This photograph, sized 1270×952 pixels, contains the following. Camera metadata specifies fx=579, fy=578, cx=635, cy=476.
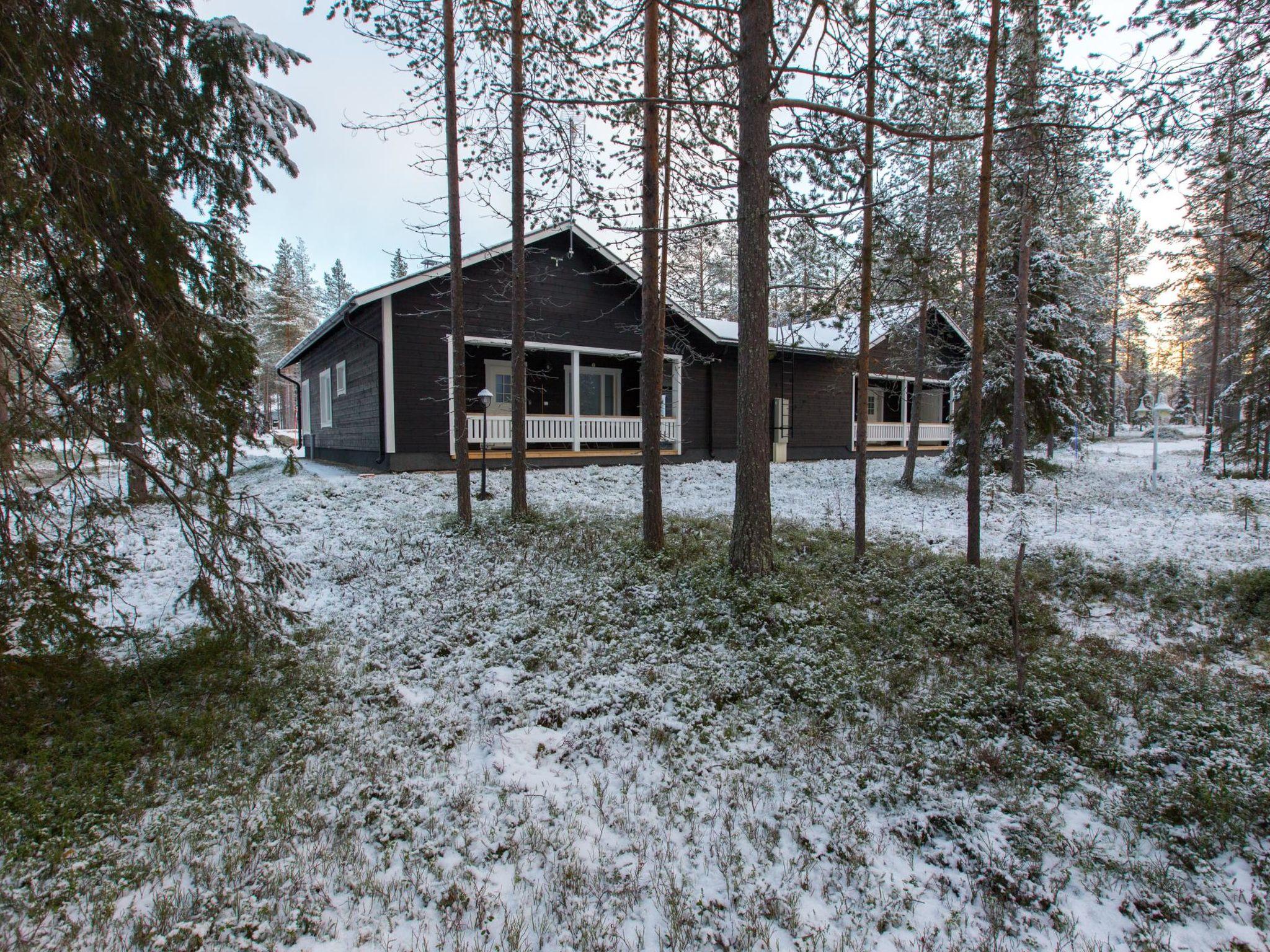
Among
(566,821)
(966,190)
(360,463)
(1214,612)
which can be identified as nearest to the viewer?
(566,821)

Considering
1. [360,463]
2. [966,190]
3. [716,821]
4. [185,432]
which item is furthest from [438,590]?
[360,463]

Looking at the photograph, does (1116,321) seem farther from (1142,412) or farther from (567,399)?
(567,399)

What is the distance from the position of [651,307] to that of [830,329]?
36.4ft

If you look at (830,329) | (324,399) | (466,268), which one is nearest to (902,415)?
(830,329)

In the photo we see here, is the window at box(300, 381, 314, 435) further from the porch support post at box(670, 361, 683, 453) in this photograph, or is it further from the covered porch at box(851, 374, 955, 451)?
the covered porch at box(851, 374, 955, 451)

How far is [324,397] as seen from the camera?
18.9 metres

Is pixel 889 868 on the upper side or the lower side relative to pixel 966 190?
lower

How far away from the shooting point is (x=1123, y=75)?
5273 millimetres

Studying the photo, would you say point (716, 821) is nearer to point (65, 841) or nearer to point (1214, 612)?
point (65, 841)

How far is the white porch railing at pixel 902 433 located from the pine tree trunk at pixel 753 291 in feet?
56.9

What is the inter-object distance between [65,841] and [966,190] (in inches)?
411

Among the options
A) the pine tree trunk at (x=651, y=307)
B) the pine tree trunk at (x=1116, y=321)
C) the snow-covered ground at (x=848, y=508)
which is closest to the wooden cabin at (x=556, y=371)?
the snow-covered ground at (x=848, y=508)

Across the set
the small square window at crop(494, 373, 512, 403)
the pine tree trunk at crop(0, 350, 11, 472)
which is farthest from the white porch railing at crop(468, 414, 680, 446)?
the pine tree trunk at crop(0, 350, 11, 472)

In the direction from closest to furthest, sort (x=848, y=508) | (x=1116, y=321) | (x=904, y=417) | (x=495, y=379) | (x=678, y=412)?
(x=848, y=508) < (x=495, y=379) < (x=678, y=412) < (x=904, y=417) < (x=1116, y=321)
